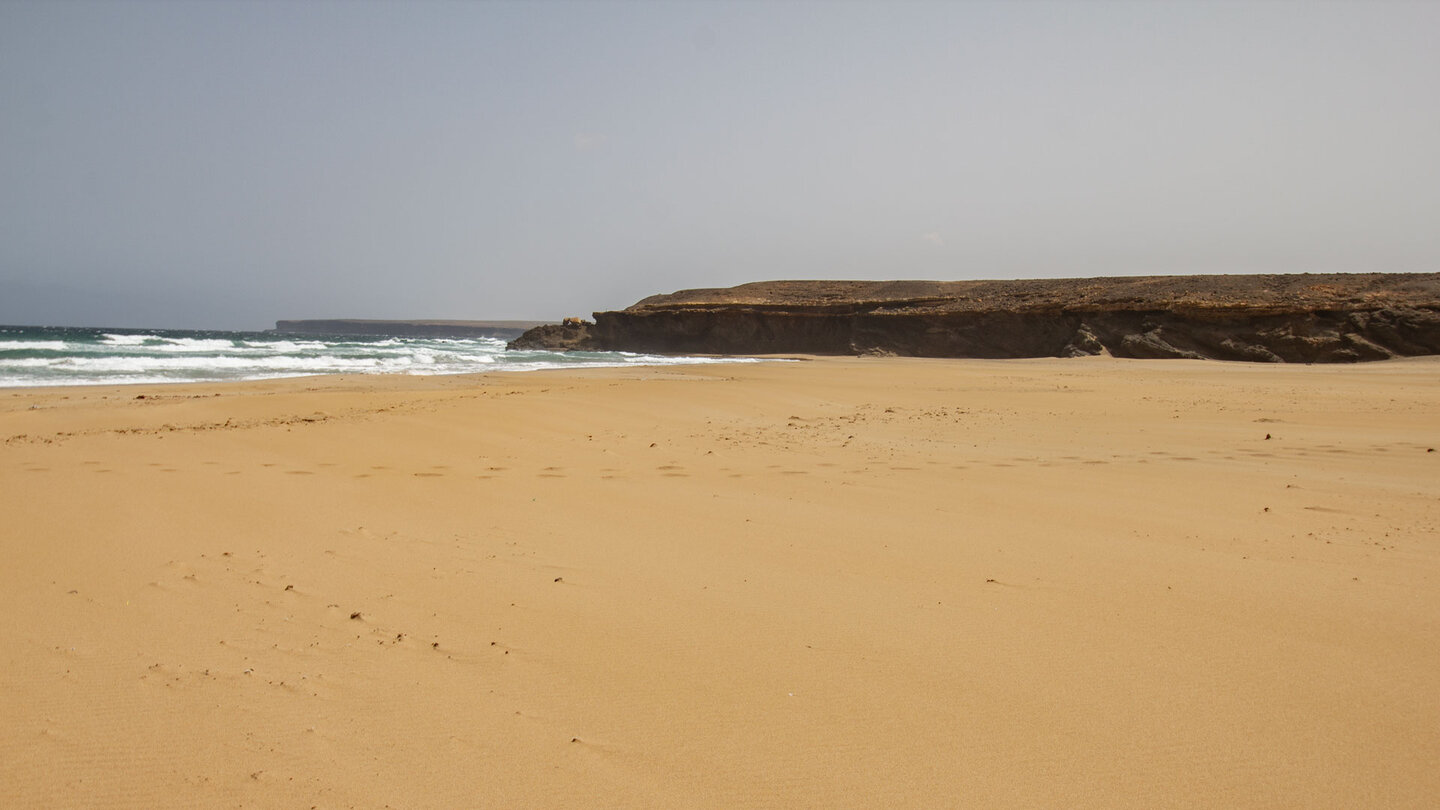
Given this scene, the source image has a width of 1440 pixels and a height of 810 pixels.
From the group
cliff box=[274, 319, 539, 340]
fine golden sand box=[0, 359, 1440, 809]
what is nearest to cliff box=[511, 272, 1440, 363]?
fine golden sand box=[0, 359, 1440, 809]

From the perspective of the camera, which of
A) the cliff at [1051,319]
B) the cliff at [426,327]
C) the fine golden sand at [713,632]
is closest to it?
the fine golden sand at [713,632]

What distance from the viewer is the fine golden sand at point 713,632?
191 centimetres

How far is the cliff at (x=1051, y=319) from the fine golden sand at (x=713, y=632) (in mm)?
26138

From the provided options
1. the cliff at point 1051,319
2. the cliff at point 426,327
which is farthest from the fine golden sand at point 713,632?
the cliff at point 426,327

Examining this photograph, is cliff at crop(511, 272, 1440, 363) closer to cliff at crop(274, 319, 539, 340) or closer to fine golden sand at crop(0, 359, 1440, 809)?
fine golden sand at crop(0, 359, 1440, 809)

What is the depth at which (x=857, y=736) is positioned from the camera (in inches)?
82.0

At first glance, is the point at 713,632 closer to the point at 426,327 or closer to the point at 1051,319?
the point at 1051,319

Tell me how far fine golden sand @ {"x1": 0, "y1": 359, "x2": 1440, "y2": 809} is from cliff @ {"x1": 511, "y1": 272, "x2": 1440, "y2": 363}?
2614 cm

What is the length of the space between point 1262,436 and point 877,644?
687 cm

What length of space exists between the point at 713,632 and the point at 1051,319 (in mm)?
35094

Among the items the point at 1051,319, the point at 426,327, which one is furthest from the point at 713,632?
the point at 426,327

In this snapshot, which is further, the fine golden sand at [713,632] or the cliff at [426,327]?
the cliff at [426,327]

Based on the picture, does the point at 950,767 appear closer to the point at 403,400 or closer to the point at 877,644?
the point at 877,644

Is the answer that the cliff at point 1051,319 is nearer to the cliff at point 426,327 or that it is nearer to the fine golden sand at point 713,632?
the fine golden sand at point 713,632
